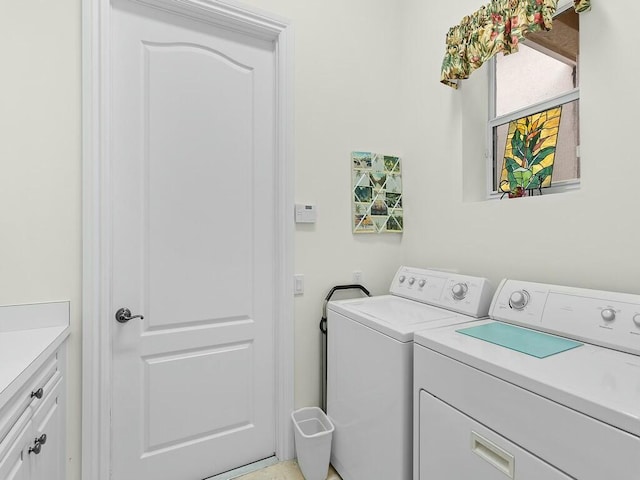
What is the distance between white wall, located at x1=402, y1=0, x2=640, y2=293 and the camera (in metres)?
1.18

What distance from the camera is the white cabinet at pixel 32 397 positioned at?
874 millimetres

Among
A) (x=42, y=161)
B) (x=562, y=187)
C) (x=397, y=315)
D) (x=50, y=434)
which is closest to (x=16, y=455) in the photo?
(x=50, y=434)

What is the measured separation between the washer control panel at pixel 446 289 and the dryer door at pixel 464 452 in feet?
1.74

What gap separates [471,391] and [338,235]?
1.16m

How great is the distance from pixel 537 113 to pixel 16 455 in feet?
7.84

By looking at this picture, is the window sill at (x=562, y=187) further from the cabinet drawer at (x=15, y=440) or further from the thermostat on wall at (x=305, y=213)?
the cabinet drawer at (x=15, y=440)

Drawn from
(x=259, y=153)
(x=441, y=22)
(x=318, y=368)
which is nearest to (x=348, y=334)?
(x=318, y=368)

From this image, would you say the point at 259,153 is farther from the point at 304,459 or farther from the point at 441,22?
the point at 304,459

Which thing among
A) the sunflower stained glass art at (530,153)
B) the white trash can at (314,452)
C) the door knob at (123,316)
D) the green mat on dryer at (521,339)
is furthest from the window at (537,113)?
the door knob at (123,316)

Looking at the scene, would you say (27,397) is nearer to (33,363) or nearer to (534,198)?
(33,363)

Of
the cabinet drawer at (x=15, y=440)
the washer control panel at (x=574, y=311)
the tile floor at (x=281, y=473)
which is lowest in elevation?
the tile floor at (x=281, y=473)

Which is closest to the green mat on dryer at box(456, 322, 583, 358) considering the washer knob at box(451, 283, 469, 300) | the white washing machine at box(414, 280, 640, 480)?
the white washing machine at box(414, 280, 640, 480)

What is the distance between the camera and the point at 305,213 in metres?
1.85

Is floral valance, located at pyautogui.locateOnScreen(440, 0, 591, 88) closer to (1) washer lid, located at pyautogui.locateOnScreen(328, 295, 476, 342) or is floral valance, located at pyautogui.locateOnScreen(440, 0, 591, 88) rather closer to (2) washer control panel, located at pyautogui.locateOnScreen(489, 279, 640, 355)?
(2) washer control panel, located at pyautogui.locateOnScreen(489, 279, 640, 355)
